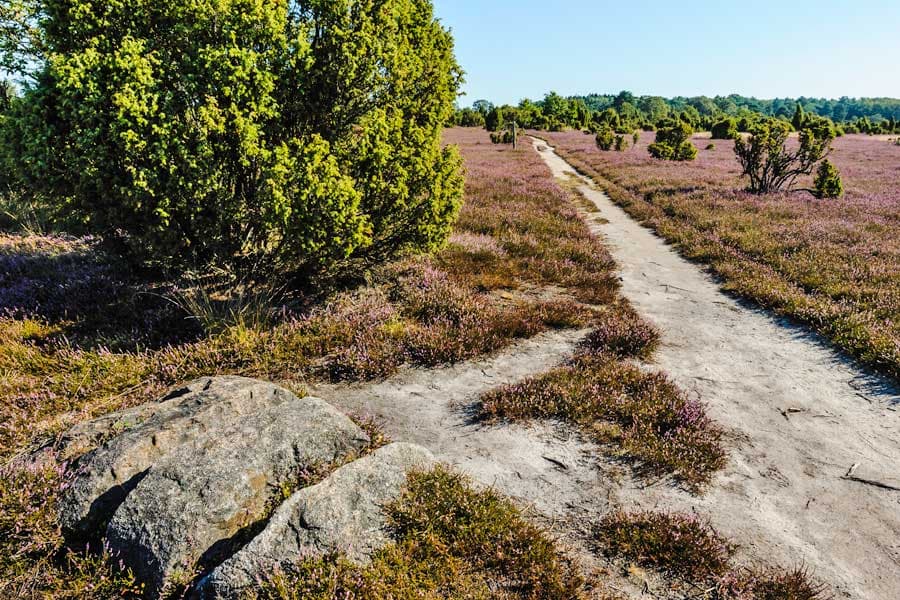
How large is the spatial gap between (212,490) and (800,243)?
628 inches

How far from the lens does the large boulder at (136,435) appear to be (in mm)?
3732

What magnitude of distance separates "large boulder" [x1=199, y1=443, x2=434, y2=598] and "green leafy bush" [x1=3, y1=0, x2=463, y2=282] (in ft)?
12.6

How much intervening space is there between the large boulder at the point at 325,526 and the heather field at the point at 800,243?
25.7ft

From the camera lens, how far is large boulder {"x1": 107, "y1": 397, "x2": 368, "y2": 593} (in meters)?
3.37

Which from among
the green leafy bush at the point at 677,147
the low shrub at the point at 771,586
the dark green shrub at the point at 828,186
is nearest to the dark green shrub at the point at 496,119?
the green leafy bush at the point at 677,147

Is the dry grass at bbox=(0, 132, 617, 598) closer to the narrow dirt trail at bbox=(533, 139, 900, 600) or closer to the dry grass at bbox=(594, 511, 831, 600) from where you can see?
the narrow dirt trail at bbox=(533, 139, 900, 600)

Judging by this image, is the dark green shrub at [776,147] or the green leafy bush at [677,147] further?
the green leafy bush at [677,147]

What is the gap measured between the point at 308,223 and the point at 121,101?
8.70ft

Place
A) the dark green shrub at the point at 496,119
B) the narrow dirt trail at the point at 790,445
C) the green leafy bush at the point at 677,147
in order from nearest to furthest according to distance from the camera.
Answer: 1. the narrow dirt trail at the point at 790,445
2. the green leafy bush at the point at 677,147
3. the dark green shrub at the point at 496,119

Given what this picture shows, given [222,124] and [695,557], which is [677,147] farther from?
[695,557]

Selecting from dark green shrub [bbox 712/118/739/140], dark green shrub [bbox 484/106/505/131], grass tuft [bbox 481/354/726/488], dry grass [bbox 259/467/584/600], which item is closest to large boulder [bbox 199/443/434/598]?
dry grass [bbox 259/467/584/600]

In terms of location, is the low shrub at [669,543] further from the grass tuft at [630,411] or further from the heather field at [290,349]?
the grass tuft at [630,411]

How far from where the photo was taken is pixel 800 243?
13.4m

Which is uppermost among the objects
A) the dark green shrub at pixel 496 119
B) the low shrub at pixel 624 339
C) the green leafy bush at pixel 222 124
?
the dark green shrub at pixel 496 119
